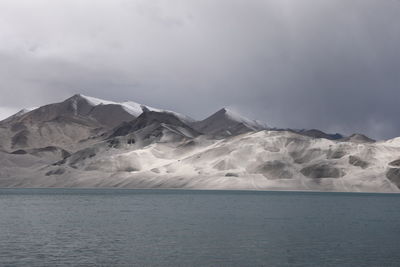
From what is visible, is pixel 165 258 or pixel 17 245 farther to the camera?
pixel 17 245

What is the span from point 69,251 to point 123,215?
54.8 meters

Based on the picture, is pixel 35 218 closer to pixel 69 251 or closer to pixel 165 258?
pixel 69 251

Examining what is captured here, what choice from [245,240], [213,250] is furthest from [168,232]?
[213,250]

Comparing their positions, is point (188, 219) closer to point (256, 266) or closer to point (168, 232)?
point (168, 232)

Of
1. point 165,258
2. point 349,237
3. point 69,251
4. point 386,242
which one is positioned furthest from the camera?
point 349,237

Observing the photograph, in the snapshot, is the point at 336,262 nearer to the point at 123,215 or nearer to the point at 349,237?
the point at 349,237

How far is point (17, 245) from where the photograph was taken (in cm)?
7112

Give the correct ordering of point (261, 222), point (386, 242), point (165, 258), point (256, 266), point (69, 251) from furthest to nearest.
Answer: point (261, 222)
point (386, 242)
point (69, 251)
point (165, 258)
point (256, 266)

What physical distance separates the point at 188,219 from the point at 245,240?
35.4 m

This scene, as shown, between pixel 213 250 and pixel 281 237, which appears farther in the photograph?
pixel 281 237

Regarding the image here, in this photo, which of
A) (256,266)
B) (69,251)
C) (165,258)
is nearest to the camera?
(256,266)

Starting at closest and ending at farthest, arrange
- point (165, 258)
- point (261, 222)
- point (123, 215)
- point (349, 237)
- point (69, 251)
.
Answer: point (165, 258)
point (69, 251)
point (349, 237)
point (261, 222)
point (123, 215)

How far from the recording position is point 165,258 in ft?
207

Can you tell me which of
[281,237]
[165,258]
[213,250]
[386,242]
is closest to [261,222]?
[281,237]
